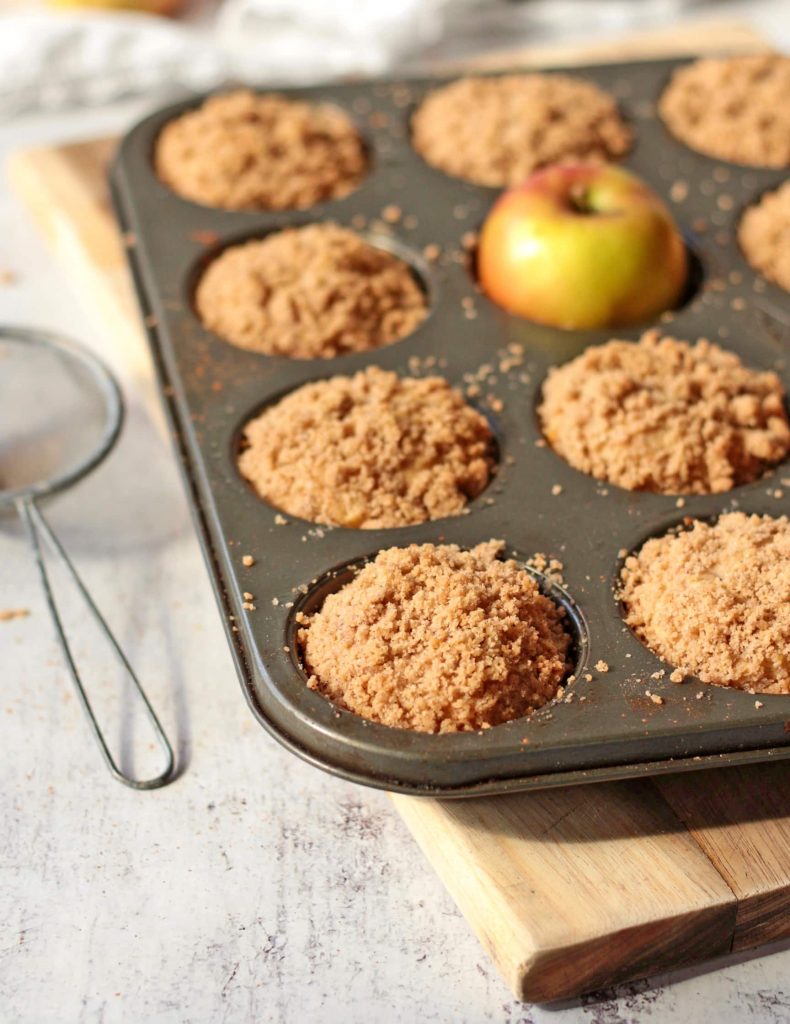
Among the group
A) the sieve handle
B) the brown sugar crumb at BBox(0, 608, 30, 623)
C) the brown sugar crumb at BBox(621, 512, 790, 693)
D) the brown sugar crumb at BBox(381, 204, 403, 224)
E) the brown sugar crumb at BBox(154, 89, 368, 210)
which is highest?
the brown sugar crumb at BBox(154, 89, 368, 210)

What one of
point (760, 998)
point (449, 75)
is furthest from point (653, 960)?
point (449, 75)

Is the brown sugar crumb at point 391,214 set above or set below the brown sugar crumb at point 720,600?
above

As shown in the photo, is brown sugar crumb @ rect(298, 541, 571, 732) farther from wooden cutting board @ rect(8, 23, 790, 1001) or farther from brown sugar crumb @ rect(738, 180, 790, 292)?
brown sugar crumb @ rect(738, 180, 790, 292)

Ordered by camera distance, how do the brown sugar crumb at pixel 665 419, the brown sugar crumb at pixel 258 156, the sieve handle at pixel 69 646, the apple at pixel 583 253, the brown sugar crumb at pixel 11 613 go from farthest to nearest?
the brown sugar crumb at pixel 258 156 < the apple at pixel 583 253 < the brown sugar crumb at pixel 11 613 < the brown sugar crumb at pixel 665 419 < the sieve handle at pixel 69 646

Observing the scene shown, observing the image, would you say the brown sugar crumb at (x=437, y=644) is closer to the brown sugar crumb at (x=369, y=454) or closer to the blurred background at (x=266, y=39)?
the brown sugar crumb at (x=369, y=454)

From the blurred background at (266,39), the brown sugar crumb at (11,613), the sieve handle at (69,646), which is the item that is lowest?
the brown sugar crumb at (11,613)

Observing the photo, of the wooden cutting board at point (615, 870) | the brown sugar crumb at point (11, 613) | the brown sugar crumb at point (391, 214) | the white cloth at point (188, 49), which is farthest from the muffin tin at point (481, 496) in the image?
the white cloth at point (188, 49)

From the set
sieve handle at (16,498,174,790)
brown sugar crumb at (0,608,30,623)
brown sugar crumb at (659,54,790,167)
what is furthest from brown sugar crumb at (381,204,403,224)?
brown sugar crumb at (0,608,30,623)

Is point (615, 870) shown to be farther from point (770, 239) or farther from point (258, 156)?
point (258, 156)
